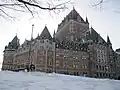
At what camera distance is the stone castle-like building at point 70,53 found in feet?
137

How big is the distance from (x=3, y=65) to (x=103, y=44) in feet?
106

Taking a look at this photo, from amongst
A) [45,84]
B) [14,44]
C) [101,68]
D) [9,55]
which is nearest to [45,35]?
[14,44]

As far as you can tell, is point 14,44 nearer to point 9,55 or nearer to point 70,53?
point 9,55

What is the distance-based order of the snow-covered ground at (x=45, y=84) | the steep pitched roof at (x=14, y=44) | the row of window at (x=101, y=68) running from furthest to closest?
the steep pitched roof at (x=14, y=44) → the row of window at (x=101, y=68) → the snow-covered ground at (x=45, y=84)

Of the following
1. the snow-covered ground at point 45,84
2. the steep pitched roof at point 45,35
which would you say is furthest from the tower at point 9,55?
the snow-covered ground at point 45,84

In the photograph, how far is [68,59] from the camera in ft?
146

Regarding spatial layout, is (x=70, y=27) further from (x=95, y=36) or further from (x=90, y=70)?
(x=90, y=70)

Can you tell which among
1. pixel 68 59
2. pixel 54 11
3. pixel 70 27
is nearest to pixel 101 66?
pixel 68 59

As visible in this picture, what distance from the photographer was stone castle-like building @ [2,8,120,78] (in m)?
41.7

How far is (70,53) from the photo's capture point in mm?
45594

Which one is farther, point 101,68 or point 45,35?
point 101,68

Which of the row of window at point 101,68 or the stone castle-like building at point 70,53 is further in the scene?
the row of window at point 101,68

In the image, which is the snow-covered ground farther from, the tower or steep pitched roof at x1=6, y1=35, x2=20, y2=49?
steep pitched roof at x1=6, y1=35, x2=20, y2=49

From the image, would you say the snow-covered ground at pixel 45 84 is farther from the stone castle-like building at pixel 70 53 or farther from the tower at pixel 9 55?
the tower at pixel 9 55
